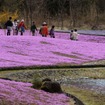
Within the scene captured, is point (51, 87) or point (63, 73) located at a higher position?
point (51, 87)

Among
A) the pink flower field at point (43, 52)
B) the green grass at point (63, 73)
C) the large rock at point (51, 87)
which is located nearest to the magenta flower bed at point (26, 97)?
the large rock at point (51, 87)

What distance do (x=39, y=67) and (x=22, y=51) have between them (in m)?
7.80

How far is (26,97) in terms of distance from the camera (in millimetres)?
16000

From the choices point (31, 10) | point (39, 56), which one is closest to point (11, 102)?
point (39, 56)

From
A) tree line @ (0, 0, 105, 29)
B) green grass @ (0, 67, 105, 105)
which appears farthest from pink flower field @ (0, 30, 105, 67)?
tree line @ (0, 0, 105, 29)

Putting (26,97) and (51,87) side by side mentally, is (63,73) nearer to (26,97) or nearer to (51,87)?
(51,87)

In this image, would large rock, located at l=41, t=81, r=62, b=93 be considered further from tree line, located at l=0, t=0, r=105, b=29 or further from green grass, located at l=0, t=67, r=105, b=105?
tree line, located at l=0, t=0, r=105, b=29

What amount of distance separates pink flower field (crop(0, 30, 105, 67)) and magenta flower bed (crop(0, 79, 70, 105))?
12443mm

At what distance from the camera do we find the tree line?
87750 millimetres

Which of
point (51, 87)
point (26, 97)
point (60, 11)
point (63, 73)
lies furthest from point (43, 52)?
point (60, 11)

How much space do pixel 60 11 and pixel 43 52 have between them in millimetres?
56733

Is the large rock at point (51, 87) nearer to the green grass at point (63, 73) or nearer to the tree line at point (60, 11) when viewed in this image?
the green grass at point (63, 73)

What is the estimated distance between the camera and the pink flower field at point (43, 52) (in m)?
33.5

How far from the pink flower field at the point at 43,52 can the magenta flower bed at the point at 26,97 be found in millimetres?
12443
